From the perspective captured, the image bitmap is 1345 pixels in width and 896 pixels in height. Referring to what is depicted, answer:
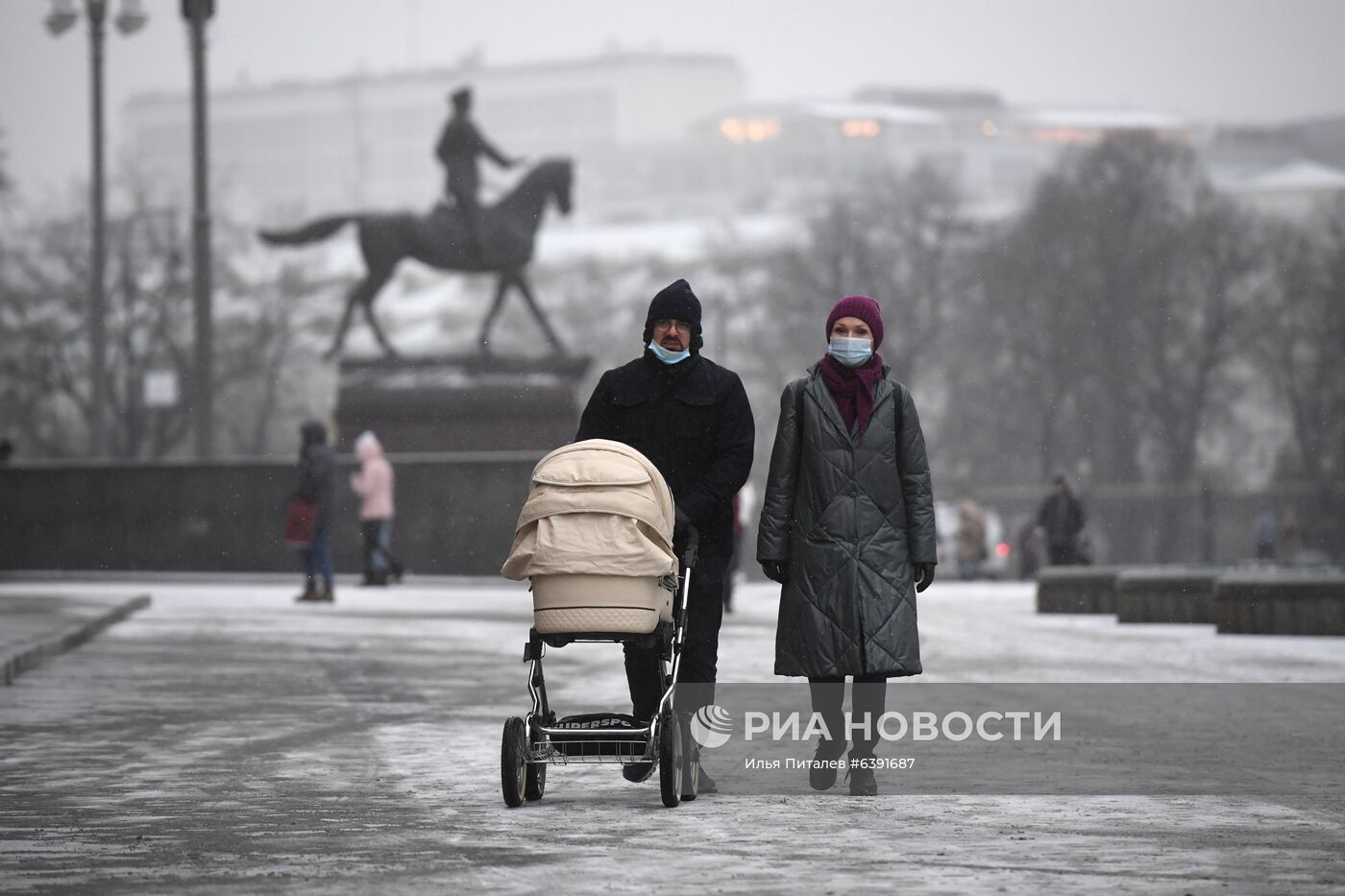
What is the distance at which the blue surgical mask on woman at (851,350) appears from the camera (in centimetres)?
941

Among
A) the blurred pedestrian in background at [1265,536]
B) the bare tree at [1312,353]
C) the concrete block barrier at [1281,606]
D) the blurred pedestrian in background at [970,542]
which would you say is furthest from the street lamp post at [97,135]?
the bare tree at [1312,353]

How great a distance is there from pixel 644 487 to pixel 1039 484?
6697 centimetres

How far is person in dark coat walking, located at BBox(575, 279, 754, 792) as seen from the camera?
931 cm

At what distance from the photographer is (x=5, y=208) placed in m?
53.5

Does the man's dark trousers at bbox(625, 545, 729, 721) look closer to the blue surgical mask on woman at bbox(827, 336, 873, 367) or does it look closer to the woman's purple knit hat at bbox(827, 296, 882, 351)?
the blue surgical mask on woman at bbox(827, 336, 873, 367)

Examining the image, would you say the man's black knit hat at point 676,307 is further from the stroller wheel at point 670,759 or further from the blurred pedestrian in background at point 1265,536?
the blurred pedestrian in background at point 1265,536

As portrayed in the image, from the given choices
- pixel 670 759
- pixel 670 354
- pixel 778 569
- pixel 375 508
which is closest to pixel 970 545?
pixel 375 508

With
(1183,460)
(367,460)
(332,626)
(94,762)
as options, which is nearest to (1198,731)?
(94,762)

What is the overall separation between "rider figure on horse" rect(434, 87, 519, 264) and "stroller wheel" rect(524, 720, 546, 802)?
2009cm

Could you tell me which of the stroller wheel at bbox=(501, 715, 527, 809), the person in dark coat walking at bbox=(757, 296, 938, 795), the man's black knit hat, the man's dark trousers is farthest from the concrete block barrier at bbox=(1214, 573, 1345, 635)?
the stroller wheel at bbox=(501, 715, 527, 809)

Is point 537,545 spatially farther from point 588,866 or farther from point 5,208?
point 5,208

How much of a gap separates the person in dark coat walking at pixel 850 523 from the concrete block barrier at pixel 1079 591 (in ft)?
51.5

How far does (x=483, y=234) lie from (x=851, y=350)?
2224cm

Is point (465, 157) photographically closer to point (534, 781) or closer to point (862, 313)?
point (862, 313)
